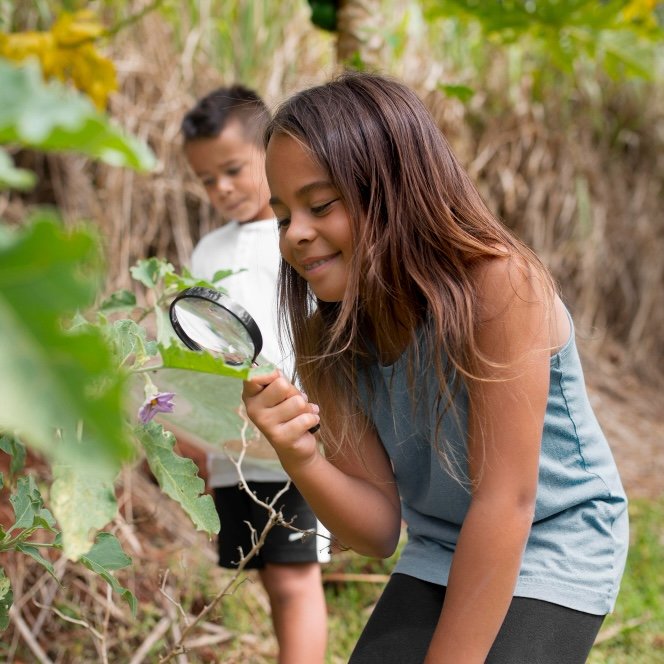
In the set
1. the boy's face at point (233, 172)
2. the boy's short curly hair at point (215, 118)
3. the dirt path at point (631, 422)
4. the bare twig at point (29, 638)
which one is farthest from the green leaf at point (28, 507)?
the dirt path at point (631, 422)

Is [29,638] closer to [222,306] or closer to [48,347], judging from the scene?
[222,306]

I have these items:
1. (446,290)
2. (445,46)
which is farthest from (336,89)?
(445,46)

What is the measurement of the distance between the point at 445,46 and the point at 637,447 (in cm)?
218

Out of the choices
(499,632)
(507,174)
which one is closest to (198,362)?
(499,632)

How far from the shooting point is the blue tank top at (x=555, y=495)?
147 centimetres

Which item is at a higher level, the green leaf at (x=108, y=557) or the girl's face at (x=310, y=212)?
the girl's face at (x=310, y=212)

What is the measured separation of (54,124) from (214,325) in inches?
30.7

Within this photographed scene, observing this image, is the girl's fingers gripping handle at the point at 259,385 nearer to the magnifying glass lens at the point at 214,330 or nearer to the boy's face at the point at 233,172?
the magnifying glass lens at the point at 214,330

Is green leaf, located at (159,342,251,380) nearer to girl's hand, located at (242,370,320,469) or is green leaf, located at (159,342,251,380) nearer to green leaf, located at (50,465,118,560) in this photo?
green leaf, located at (50,465,118,560)

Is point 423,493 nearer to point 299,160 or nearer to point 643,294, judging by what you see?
point 299,160

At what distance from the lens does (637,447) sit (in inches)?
173

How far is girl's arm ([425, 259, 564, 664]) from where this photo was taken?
134 centimetres

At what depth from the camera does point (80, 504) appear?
0.89m

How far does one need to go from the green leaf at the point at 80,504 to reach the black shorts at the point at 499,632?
0.75m
